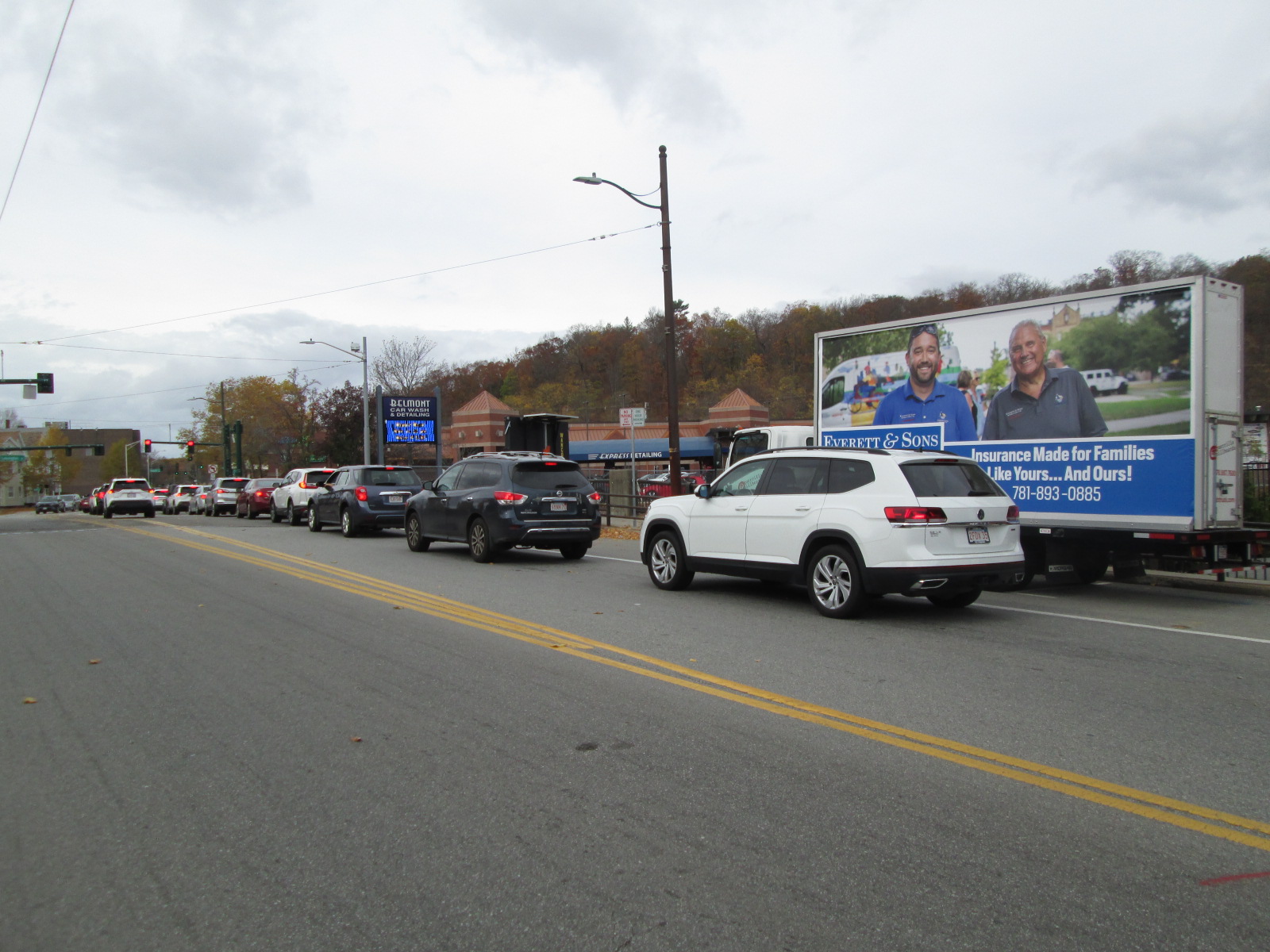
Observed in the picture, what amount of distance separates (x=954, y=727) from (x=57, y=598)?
1102 cm

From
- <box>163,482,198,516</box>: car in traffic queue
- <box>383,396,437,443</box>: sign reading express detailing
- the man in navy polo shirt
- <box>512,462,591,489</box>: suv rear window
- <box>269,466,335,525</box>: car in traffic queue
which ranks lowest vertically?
<box>163,482,198,516</box>: car in traffic queue

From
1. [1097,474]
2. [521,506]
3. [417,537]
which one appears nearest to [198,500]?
[417,537]

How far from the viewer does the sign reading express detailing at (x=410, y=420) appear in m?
37.5

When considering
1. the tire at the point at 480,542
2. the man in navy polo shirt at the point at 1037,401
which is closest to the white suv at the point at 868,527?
the man in navy polo shirt at the point at 1037,401

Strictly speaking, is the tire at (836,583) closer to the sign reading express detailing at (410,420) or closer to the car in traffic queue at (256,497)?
the car in traffic queue at (256,497)

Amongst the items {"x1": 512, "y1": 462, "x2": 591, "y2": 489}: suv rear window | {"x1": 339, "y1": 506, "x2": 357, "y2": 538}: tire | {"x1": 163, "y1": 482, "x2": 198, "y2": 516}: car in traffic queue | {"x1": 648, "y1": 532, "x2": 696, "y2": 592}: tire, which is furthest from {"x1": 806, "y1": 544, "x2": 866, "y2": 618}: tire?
{"x1": 163, "y1": 482, "x2": 198, "y2": 516}: car in traffic queue

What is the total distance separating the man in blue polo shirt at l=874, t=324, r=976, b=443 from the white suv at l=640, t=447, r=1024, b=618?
2721 mm

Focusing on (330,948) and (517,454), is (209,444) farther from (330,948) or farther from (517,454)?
(330,948)

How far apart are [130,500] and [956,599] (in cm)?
3684

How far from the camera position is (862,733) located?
5.43 meters

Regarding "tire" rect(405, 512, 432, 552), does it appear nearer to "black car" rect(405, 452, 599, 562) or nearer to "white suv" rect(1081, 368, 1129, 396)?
"black car" rect(405, 452, 599, 562)

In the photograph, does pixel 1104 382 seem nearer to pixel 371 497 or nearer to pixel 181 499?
pixel 371 497

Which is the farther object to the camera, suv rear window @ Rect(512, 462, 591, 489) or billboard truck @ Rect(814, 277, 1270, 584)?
suv rear window @ Rect(512, 462, 591, 489)

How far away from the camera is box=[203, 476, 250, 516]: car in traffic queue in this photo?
3681 centimetres
